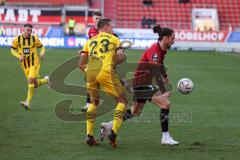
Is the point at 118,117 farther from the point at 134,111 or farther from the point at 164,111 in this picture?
the point at 134,111

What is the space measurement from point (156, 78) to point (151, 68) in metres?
0.18

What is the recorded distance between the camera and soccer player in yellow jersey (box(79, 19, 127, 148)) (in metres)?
9.30

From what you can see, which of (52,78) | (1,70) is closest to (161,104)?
(52,78)

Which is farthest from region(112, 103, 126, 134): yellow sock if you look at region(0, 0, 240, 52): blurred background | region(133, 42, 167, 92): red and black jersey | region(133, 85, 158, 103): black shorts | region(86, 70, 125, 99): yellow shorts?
region(0, 0, 240, 52): blurred background

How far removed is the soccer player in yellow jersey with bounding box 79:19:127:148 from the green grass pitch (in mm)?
419

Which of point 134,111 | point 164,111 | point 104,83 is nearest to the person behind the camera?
point 104,83

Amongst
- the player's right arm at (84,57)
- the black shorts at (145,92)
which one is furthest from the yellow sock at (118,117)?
the player's right arm at (84,57)

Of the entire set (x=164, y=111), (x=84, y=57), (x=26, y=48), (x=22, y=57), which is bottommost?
(x=164, y=111)

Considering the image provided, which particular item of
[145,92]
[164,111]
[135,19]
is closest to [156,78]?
[145,92]

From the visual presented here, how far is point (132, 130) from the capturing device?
11.1 m

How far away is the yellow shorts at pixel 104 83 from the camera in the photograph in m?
9.36

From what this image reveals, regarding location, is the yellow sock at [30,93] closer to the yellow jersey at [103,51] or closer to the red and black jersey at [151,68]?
the red and black jersey at [151,68]

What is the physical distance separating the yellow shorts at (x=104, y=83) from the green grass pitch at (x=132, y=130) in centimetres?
84

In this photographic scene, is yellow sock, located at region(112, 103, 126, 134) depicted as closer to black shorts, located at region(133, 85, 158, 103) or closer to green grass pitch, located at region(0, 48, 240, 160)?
green grass pitch, located at region(0, 48, 240, 160)
